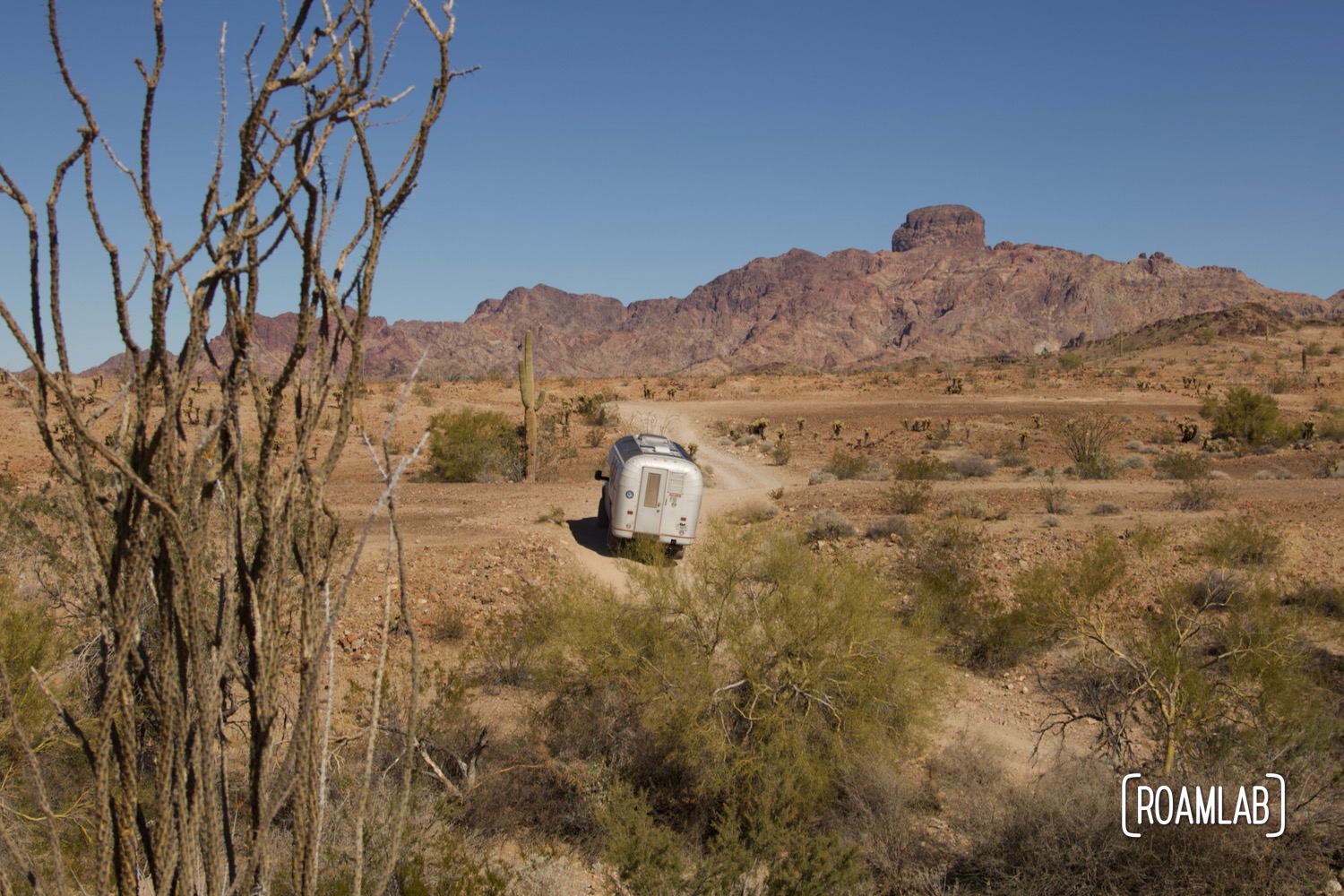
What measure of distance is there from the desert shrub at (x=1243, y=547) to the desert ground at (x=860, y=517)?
0.24 meters

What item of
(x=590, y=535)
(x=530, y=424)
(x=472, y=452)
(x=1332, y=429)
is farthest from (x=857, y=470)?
(x=1332, y=429)

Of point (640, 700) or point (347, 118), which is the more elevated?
point (347, 118)

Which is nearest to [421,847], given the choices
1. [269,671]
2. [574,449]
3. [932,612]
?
[269,671]

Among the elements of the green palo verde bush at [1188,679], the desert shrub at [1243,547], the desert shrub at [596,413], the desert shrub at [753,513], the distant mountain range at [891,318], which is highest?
the distant mountain range at [891,318]

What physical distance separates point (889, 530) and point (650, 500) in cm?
540

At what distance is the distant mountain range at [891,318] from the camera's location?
15338 centimetres

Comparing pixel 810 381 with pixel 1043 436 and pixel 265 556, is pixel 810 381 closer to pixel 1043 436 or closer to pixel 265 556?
pixel 1043 436

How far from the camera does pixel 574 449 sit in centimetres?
2764

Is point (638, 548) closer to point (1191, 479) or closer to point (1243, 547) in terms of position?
point (1243, 547)

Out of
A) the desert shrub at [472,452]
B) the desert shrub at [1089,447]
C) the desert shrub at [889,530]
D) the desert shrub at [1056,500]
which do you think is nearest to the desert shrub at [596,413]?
the desert shrub at [472,452]

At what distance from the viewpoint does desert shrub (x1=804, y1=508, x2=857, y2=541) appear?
1734 cm

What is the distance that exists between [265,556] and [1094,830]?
23.1 ft

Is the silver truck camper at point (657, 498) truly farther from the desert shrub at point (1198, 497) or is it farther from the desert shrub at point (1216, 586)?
the desert shrub at point (1198, 497)

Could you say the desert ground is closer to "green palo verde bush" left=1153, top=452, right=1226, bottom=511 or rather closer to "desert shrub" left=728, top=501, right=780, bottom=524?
"desert shrub" left=728, top=501, right=780, bottom=524
